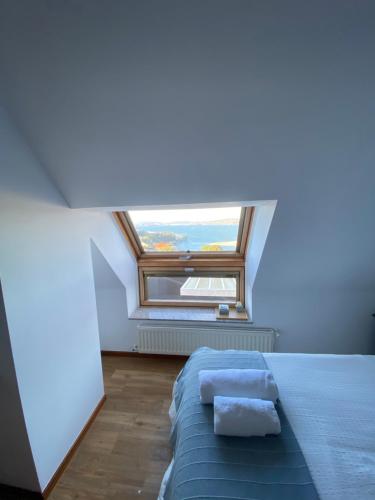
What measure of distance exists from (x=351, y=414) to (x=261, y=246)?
1.23 m

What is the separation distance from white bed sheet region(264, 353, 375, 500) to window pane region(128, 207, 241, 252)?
1.28 meters

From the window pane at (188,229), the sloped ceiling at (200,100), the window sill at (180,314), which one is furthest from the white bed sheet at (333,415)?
the window pane at (188,229)

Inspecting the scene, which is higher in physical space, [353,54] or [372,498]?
[353,54]

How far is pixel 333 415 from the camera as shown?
4.00 ft

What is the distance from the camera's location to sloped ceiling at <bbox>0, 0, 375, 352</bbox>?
0.73 m

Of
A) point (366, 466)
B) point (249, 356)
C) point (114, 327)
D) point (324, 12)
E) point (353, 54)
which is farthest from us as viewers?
point (114, 327)

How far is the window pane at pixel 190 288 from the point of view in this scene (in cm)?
293

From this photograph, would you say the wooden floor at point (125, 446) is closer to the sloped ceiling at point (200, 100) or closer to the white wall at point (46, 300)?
the white wall at point (46, 300)

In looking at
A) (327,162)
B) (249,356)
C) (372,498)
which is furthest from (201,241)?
(372,498)

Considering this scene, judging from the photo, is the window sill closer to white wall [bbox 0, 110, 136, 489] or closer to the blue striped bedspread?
white wall [bbox 0, 110, 136, 489]

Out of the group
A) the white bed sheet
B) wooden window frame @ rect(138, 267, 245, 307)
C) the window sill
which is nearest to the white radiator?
the window sill

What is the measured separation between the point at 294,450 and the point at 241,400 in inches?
11.5

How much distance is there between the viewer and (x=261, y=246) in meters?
1.96

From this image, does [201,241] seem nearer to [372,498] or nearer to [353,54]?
[353,54]
